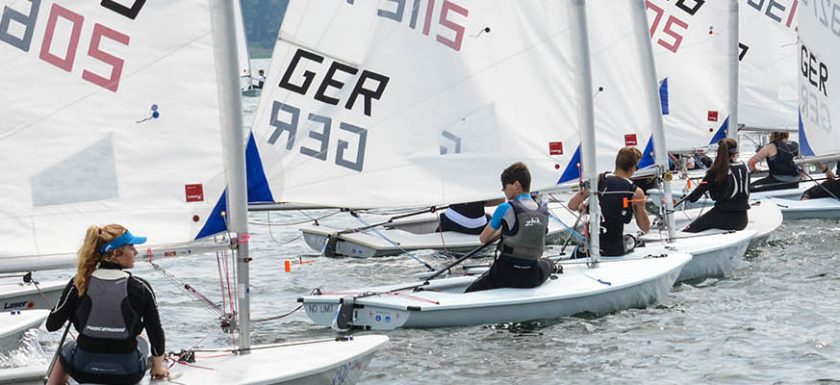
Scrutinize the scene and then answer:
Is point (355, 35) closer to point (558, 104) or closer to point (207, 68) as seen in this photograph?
point (558, 104)

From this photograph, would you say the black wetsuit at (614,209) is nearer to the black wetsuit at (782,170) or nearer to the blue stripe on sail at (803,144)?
the blue stripe on sail at (803,144)

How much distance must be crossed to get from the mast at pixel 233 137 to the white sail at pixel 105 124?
0.05m

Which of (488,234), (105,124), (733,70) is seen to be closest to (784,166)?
(733,70)

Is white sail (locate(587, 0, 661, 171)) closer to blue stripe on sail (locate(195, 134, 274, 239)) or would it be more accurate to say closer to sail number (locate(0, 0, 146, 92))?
blue stripe on sail (locate(195, 134, 274, 239))

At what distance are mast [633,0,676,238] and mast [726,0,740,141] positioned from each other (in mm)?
4737

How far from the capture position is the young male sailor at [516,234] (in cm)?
1025

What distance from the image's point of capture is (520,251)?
10367mm

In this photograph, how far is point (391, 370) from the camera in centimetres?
958

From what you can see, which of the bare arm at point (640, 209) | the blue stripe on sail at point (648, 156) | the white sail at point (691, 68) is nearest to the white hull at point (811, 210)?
the white sail at point (691, 68)

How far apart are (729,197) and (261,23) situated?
104 metres

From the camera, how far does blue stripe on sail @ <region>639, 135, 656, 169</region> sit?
1325 centimetres

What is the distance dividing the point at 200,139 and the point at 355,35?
12.4 feet

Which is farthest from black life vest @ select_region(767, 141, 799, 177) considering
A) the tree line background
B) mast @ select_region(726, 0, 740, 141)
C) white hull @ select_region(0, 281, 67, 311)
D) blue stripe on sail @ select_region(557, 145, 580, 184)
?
the tree line background

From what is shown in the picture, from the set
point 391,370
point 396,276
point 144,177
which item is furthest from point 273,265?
point 144,177
